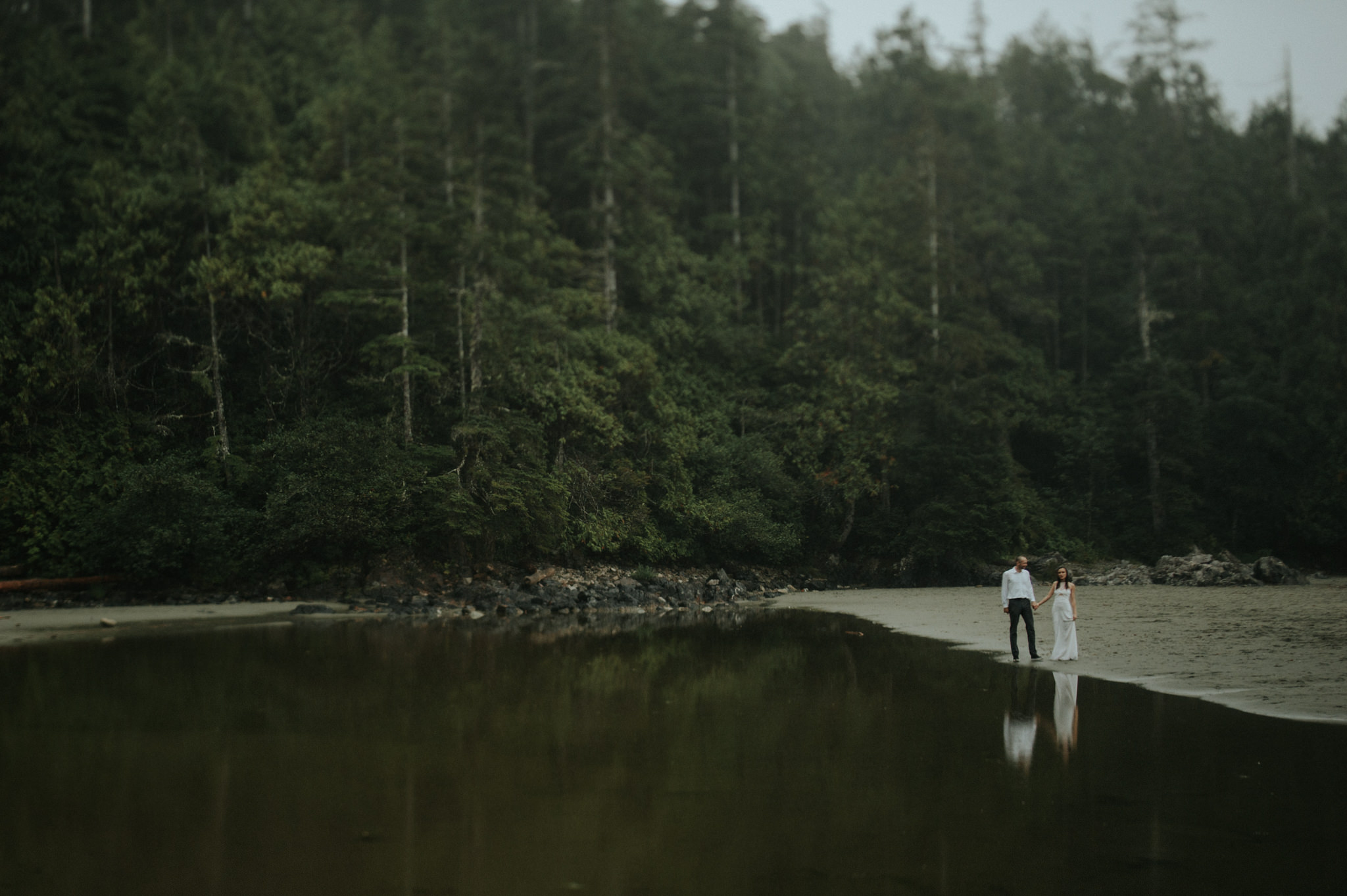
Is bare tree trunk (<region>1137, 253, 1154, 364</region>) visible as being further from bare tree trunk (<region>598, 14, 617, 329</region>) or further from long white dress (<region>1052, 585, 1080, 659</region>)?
long white dress (<region>1052, 585, 1080, 659</region>)

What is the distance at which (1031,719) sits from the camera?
9.35m

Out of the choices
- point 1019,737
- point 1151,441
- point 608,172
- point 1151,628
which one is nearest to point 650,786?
point 1019,737

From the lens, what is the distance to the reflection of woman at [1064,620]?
13.0 metres

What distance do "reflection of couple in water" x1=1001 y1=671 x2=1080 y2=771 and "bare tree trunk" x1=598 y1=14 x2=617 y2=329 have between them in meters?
23.5

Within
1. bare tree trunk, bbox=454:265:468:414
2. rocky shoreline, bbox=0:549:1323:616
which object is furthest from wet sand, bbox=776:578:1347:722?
bare tree trunk, bbox=454:265:468:414

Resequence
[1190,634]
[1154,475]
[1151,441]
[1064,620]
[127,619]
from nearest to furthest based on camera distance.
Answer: [1064,620] < [1190,634] < [127,619] < [1154,475] < [1151,441]

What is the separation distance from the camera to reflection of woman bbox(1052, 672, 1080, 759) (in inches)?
329

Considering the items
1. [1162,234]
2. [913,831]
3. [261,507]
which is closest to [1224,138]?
[1162,234]

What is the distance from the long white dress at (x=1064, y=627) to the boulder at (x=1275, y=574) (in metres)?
18.4

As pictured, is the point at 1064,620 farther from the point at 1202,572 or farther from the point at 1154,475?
the point at 1154,475

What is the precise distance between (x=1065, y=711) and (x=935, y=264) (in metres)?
29.8

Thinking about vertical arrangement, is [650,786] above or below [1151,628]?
above

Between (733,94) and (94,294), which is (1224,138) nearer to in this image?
(733,94)

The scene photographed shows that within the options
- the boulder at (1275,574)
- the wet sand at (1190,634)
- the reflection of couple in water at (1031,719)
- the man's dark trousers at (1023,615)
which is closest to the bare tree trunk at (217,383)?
the wet sand at (1190,634)
